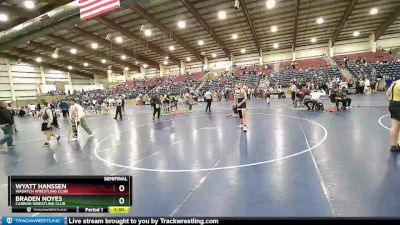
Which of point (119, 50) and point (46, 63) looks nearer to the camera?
point (119, 50)

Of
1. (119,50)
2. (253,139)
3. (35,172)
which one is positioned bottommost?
(35,172)

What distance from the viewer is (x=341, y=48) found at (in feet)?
127

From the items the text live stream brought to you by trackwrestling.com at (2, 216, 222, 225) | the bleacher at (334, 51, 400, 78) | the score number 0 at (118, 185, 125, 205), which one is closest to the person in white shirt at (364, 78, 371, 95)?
the bleacher at (334, 51, 400, 78)

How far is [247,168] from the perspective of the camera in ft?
16.4

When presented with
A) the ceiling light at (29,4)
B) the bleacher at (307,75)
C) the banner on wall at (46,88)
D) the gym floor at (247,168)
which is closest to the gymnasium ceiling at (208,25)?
the ceiling light at (29,4)

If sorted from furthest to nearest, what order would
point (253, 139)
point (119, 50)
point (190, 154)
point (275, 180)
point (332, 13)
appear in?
point (119, 50) → point (332, 13) → point (253, 139) → point (190, 154) → point (275, 180)

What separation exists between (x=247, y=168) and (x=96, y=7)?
437 inches

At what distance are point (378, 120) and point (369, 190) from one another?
713 centimetres

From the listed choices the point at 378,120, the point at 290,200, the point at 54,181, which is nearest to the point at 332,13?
the point at 378,120

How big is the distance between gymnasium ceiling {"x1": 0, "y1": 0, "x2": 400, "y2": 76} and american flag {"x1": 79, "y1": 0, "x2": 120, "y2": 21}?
6.45 m

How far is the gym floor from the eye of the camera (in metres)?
3.40

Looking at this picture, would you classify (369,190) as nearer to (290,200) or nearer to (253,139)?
(290,200)
